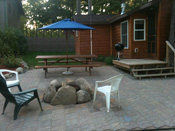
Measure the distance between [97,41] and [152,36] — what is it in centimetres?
459

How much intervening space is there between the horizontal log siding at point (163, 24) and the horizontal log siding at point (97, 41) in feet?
16.5

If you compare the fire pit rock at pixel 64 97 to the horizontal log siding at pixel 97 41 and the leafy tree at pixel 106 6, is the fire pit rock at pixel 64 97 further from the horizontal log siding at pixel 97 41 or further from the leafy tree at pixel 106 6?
the leafy tree at pixel 106 6

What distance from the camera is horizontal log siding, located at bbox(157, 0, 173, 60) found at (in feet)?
27.1

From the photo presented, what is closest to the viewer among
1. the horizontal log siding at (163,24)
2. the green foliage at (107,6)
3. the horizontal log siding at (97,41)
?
the horizontal log siding at (163,24)

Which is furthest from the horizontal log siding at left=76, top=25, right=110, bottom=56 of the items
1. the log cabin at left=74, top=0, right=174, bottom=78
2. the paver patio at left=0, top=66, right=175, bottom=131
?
the paver patio at left=0, top=66, right=175, bottom=131

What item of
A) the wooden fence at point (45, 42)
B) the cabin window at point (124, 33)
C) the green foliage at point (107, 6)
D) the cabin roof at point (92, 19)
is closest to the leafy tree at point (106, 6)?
the green foliage at point (107, 6)

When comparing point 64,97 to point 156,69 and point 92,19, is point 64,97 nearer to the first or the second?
point 156,69

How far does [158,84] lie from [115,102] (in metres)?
2.55

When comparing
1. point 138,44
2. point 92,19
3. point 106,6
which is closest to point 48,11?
point 106,6

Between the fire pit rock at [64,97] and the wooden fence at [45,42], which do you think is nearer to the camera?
the fire pit rock at [64,97]

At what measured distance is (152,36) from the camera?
9.22 meters

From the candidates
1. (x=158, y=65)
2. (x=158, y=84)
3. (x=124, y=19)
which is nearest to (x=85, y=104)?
(x=158, y=84)

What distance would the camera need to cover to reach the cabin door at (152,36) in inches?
352

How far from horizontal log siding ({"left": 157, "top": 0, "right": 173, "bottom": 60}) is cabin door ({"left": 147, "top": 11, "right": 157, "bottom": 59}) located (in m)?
0.45
